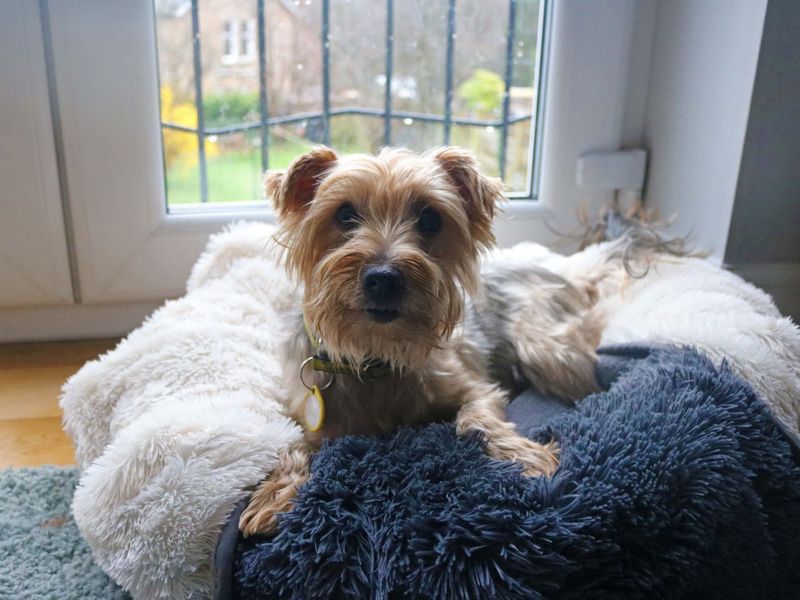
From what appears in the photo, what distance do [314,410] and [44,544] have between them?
1.84 feet

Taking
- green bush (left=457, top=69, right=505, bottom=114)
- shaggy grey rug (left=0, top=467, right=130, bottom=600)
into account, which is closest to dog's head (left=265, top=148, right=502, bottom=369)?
shaggy grey rug (left=0, top=467, right=130, bottom=600)

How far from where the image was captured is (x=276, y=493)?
47.7 inches

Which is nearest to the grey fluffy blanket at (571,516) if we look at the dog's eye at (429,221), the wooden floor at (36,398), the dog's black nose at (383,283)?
the dog's black nose at (383,283)

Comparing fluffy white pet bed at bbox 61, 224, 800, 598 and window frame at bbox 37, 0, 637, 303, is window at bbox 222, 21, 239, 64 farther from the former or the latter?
fluffy white pet bed at bbox 61, 224, 800, 598

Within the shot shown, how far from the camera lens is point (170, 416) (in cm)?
130

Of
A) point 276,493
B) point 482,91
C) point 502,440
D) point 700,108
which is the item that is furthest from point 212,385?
point 700,108

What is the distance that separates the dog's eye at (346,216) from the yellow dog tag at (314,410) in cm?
31

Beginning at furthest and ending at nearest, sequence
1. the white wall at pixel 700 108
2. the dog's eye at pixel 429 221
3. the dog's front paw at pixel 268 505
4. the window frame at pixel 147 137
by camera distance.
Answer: the window frame at pixel 147 137
the white wall at pixel 700 108
the dog's eye at pixel 429 221
the dog's front paw at pixel 268 505

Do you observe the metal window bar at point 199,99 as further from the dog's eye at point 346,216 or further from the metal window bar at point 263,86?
the dog's eye at point 346,216

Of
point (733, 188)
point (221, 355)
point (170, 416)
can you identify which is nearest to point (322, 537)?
point (170, 416)

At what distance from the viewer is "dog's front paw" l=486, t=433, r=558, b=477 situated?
122cm

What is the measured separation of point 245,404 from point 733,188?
4.23 feet

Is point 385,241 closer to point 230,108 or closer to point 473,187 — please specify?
point 473,187

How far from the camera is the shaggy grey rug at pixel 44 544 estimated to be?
1305 mm
